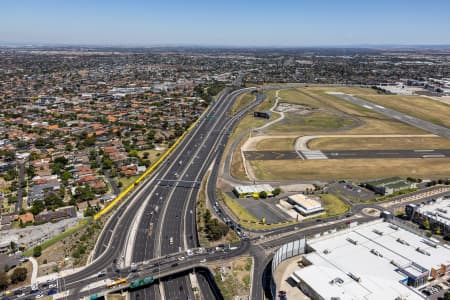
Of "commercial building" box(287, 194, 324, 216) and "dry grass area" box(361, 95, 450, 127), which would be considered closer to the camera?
"commercial building" box(287, 194, 324, 216)

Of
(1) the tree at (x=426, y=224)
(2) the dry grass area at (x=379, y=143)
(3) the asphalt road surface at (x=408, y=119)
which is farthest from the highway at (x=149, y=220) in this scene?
(3) the asphalt road surface at (x=408, y=119)

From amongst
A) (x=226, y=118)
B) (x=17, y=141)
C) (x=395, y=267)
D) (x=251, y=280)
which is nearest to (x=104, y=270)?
(x=251, y=280)

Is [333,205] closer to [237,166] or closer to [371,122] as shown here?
[237,166]

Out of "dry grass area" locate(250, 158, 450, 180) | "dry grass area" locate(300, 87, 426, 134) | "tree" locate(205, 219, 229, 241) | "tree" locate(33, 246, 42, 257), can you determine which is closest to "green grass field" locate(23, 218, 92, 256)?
"tree" locate(33, 246, 42, 257)

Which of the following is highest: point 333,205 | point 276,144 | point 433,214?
point 276,144

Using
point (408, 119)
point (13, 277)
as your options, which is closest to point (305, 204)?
point (13, 277)

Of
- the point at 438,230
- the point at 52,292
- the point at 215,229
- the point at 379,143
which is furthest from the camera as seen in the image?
the point at 379,143

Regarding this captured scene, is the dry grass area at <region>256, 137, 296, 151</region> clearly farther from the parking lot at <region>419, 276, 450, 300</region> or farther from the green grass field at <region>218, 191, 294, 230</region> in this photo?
the parking lot at <region>419, 276, 450, 300</region>
